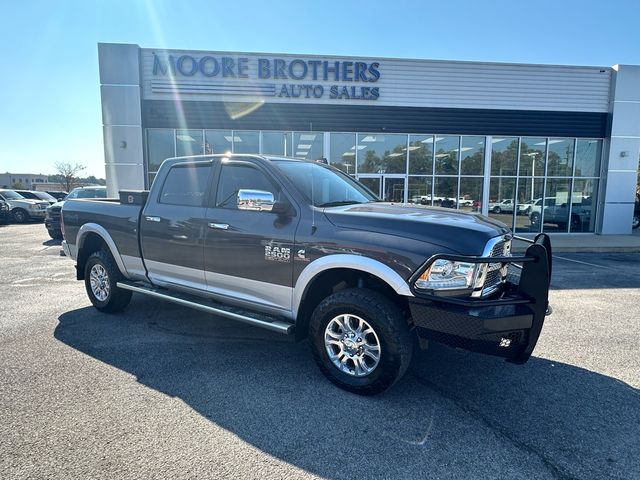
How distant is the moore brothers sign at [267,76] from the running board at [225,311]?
1166cm

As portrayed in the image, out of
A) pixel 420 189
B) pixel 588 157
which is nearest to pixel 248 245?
pixel 420 189

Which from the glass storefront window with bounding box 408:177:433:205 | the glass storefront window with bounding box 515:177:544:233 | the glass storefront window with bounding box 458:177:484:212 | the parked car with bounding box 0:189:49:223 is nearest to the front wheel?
the glass storefront window with bounding box 408:177:433:205

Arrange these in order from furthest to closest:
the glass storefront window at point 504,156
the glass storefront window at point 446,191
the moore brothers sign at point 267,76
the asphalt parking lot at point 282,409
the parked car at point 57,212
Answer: the glass storefront window at point 446,191, the glass storefront window at point 504,156, the moore brothers sign at point 267,76, the parked car at point 57,212, the asphalt parking lot at point 282,409

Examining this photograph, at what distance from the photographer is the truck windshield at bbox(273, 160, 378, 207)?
386cm

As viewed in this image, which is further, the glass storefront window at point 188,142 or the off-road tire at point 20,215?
the off-road tire at point 20,215

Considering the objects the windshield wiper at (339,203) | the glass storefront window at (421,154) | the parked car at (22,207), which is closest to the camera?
the windshield wiper at (339,203)

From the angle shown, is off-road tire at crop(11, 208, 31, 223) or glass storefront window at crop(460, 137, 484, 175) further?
off-road tire at crop(11, 208, 31, 223)

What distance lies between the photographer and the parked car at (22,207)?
19.9 metres

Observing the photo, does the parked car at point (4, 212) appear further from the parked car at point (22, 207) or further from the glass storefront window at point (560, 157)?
the glass storefront window at point (560, 157)

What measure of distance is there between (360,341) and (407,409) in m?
0.62

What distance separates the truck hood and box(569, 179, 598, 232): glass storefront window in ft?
52.0

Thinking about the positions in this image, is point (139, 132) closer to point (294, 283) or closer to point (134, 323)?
point (134, 323)

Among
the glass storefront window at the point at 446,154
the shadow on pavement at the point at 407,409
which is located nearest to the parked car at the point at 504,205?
the glass storefront window at the point at 446,154

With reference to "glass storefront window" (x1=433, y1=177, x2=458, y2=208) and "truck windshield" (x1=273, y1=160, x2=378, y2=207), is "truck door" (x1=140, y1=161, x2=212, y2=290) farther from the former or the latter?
"glass storefront window" (x1=433, y1=177, x2=458, y2=208)
